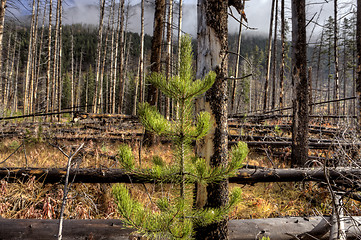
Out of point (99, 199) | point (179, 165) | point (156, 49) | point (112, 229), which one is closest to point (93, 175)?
point (99, 199)

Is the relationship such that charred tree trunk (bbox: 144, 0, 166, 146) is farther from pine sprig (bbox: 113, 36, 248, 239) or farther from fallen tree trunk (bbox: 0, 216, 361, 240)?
pine sprig (bbox: 113, 36, 248, 239)

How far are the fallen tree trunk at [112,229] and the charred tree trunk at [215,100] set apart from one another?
71 centimetres

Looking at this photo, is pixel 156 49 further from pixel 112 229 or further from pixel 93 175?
pixel 112 229

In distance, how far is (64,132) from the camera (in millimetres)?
9031

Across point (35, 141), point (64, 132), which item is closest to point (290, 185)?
point (35, 141)

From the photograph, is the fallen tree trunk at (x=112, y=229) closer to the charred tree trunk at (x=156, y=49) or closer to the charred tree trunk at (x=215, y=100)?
the charred tree trunk at (x=215, y=100)

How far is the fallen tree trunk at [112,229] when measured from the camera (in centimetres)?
248

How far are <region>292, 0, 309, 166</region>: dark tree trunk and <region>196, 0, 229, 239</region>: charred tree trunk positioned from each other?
3.64m

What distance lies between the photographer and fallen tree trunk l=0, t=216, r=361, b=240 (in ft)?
8.13

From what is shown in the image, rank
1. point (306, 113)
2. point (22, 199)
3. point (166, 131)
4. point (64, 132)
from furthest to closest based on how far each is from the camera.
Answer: point (64, 132), point (306, 113), point (22, 199), point (166, 131)

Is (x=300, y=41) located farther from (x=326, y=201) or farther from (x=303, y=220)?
(x=303, y=220)

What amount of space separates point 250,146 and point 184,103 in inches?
237

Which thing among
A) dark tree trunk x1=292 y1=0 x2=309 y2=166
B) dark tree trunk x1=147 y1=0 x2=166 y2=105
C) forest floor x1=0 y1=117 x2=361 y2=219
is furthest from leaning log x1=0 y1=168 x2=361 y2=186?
dark tree trunk x1=147 y1=0 x2=166 y2=105

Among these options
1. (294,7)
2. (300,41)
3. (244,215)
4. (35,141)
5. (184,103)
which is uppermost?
(294,7)
